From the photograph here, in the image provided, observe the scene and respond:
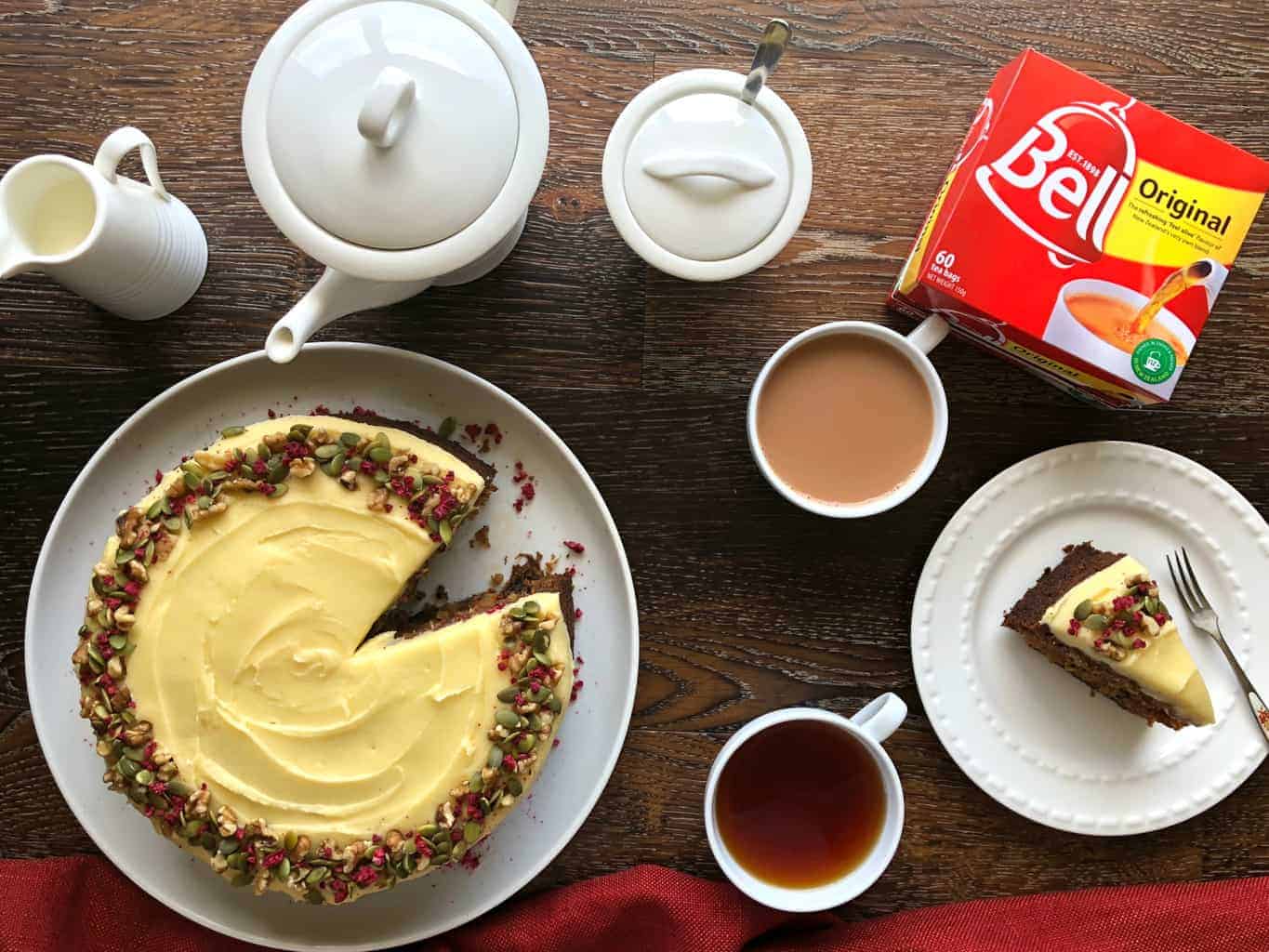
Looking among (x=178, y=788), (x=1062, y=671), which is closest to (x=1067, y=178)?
(x=1062, y=671)

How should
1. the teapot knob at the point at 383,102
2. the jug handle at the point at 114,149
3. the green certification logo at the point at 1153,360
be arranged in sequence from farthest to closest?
the green certification logo at the point at 1153,360 < the jug handle at the point at 114,149 < the teapot knob at the point at 383,102

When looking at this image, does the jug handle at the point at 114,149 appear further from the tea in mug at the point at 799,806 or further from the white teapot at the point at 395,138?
the tea in mug at the point at 799,806

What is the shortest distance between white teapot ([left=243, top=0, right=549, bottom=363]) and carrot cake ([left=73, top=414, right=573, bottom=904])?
12.3 inches

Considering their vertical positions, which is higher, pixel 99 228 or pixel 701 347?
pixel 99 228

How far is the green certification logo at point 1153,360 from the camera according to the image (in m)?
1.56

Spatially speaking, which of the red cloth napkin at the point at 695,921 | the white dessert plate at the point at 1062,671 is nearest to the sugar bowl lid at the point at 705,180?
the white dessert plate at the point at 1062,671

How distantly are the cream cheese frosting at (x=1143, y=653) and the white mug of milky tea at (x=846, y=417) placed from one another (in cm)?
38

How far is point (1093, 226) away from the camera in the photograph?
5.16 ft

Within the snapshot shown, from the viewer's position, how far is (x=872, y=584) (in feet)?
6.07

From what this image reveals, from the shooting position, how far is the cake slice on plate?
171 centimetres

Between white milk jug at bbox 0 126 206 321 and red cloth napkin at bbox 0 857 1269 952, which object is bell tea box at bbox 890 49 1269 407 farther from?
white milk jug at bbox 0 126 206 321

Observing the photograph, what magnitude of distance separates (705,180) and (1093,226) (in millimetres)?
648

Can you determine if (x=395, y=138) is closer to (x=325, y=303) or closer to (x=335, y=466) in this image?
(x=325, y=303)

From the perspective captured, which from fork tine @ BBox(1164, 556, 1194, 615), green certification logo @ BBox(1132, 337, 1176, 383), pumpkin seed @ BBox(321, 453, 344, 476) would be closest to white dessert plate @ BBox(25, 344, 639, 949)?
pumpkin seed @ BBox(321, 453, 344, 476)
